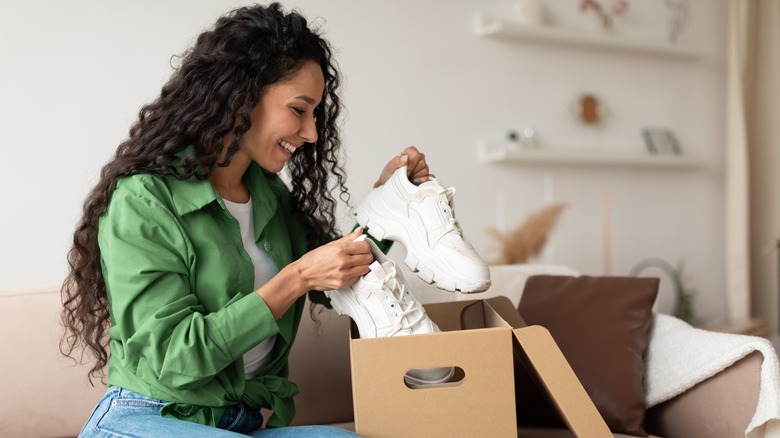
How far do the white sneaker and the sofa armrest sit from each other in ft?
2.22

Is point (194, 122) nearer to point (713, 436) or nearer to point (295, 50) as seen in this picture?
point (295, 50)

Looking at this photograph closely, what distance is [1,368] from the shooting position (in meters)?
1.82

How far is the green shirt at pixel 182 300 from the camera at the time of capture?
49.6 inches

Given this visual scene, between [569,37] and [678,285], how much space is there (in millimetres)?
1448

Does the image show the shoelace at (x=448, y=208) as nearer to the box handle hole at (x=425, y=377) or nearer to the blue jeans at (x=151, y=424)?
the box handle hole at (x=425, y=377)

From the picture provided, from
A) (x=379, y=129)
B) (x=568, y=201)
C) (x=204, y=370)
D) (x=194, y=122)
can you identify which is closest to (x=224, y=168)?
(x=194, y=122)

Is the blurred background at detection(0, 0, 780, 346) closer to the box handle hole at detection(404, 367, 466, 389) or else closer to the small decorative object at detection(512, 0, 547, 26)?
the small decorative object at detection(512, 0, 547, 26)

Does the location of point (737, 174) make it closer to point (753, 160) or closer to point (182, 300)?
point (753, 160)

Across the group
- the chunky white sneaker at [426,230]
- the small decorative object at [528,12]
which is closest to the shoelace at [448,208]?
the chunky white sneaker at [426,230]

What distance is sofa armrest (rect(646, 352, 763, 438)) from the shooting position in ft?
5.14

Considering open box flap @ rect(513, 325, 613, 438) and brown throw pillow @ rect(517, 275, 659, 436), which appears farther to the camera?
brown throw pillow @ rect(517, 275, 659, 436)

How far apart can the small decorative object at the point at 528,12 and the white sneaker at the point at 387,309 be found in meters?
2.66

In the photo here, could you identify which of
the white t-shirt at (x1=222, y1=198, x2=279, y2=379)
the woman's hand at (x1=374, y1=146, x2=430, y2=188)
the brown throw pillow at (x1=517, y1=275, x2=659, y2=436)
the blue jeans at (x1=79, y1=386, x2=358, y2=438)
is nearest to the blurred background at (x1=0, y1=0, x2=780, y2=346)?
the brown throw pillow at (x1=517, y1=275, x2=659, y2=436)

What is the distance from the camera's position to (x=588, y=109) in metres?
3.97
